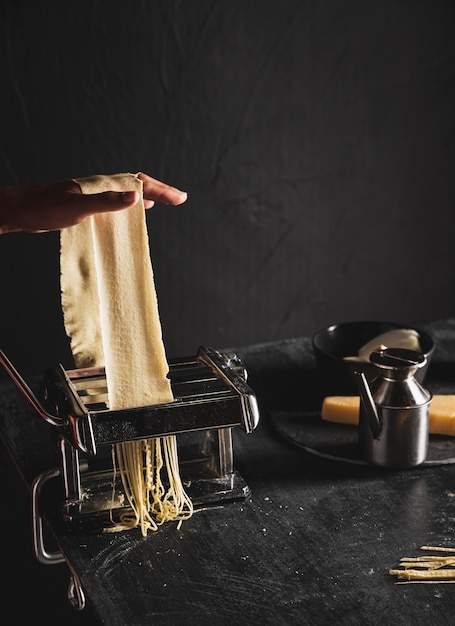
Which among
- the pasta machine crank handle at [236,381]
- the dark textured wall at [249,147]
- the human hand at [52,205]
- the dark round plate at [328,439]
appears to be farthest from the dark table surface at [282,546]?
the dark textured wall at [249,147]

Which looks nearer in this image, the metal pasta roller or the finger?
the metal pasta roller

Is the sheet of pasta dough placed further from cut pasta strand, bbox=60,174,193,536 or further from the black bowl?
the black bowl

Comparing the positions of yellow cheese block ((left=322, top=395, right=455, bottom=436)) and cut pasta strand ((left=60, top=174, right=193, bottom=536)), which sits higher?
cut pasta strand ((left=60, top=174, right=193, bottom=536))

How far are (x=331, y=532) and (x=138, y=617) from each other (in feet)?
1.09

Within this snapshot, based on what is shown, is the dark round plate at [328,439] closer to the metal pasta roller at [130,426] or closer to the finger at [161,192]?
the metal pasta roller at [130,426]

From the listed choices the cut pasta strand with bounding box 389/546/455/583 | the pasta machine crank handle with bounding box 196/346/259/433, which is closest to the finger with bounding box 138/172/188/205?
the pasta machine crank handle with bounding box 196/346/259/433

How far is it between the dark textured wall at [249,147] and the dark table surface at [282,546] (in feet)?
2.95

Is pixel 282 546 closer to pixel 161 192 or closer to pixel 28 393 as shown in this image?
pixel 28 393

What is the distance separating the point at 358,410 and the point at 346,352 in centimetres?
27

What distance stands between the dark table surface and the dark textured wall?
35.4 inches

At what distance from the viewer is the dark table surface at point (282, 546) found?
1130 millimetres

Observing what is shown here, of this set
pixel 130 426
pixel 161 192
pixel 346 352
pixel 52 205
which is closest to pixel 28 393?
pixel 130 426

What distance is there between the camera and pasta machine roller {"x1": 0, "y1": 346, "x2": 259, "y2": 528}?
128 centimetres

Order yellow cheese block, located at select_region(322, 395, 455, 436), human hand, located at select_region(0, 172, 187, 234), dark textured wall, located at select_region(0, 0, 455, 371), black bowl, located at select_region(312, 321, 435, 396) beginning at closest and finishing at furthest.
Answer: human hand, located at select_region(0, 172, 187, 234)
yellow cheese block, located at select_region(322, 395, 455, 436)
black bowl, located at select_region(312, 321, 435, 396)
dark textured wall, located at select_region(0, 0, 455, 371)
